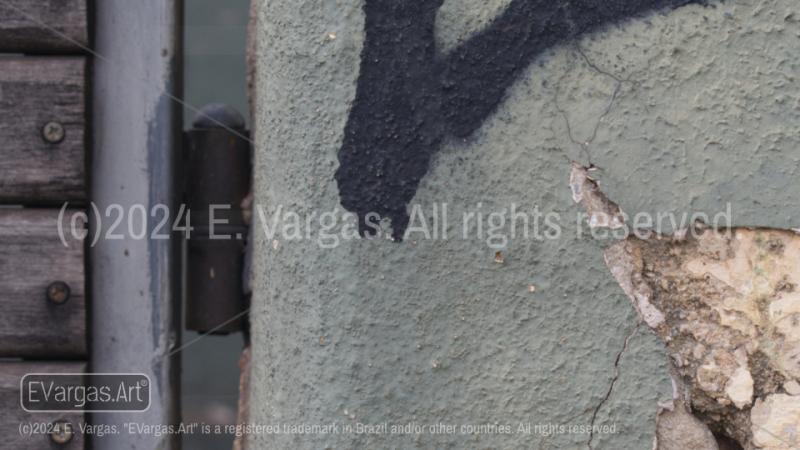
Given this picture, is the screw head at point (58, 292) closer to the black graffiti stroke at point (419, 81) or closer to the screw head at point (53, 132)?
the screw head at point (53, 132)

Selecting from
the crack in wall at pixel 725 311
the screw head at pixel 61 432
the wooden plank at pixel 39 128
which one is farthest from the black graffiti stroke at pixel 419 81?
the screw head at pixel 61 432

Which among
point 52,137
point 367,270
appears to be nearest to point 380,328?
point 367,270

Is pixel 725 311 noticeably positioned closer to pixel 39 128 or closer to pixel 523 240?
pixel 523 240

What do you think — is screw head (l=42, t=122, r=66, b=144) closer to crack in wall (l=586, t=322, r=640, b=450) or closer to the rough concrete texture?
the rough concrete texture

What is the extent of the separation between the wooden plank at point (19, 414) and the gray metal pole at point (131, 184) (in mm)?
48

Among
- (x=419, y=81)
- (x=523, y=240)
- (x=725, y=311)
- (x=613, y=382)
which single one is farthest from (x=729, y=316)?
(x=419, y=81)

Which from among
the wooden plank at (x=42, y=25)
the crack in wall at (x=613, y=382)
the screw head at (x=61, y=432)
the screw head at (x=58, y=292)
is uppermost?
the wooden plank at (x=42, y=25)

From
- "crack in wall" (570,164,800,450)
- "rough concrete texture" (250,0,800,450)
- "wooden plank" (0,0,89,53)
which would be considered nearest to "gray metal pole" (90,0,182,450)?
"wooden plank" (0,0,89,53)

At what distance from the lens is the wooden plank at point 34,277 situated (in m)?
1.02

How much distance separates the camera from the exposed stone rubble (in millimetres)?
869

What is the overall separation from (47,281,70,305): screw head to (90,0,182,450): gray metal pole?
44 millimetres

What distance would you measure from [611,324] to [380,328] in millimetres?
269

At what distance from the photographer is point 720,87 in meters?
0.86

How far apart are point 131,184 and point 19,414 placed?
0.35 metres
